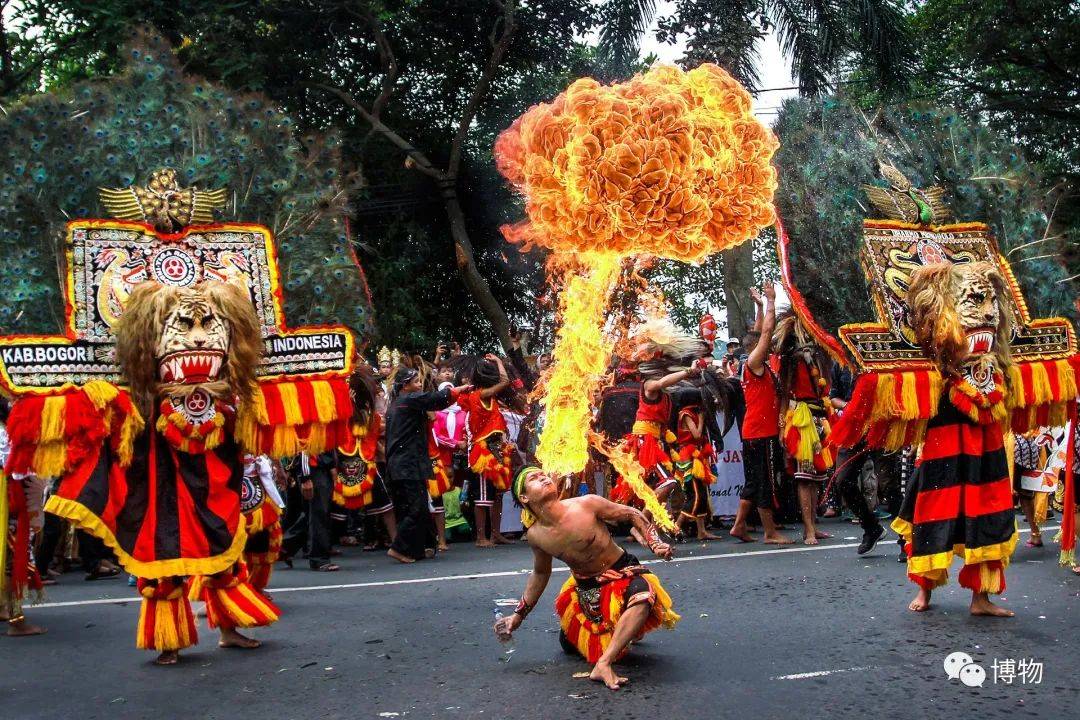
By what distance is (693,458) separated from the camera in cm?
1069

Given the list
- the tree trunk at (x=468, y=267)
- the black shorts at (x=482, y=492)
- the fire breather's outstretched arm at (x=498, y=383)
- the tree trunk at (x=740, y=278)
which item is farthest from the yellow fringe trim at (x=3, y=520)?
the tree trunk at (x=468, y=267)

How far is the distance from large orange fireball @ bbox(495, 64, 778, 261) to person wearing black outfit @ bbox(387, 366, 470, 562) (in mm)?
2898

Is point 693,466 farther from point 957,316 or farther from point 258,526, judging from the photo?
point 258,526

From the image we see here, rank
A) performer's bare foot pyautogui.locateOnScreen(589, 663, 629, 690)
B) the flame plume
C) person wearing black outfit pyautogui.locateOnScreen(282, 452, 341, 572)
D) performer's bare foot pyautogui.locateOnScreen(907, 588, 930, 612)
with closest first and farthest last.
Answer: performer's bare foot pyautogui.locateOnScreen(589, 663, 629, 690), performer's bare foot pyautogui.locateOnScreen(907, 588, 930, 612), the flame plume, person wearing black outfit pyautogui.locateOnScreen(282, 452, 341, 572)

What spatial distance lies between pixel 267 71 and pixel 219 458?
13.3 m

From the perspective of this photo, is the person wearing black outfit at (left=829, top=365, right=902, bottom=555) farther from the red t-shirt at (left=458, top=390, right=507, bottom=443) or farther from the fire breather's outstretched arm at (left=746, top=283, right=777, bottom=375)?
the red t-shirt at (left=458, top=390, right=507, bottom=443)

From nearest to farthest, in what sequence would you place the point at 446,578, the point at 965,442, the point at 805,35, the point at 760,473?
the point at 965,442, the point at 446,578, the point at 760,473, the point at 805,35

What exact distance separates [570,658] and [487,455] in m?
5.66

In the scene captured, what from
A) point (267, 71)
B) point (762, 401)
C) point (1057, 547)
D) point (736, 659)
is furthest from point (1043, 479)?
point (267, 71)

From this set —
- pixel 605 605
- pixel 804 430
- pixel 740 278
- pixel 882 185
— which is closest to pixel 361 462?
pixel 804 430

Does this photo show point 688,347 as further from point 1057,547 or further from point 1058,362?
point 1058,362

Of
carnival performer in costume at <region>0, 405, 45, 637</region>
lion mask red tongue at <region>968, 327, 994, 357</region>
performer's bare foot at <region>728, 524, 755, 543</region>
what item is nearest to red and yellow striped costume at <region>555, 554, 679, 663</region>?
lion mask red tongue at <region>968, 327, 994, 357</region>

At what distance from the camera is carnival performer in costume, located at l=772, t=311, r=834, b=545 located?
9.99m

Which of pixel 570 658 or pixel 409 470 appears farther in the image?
pixel 409 470
